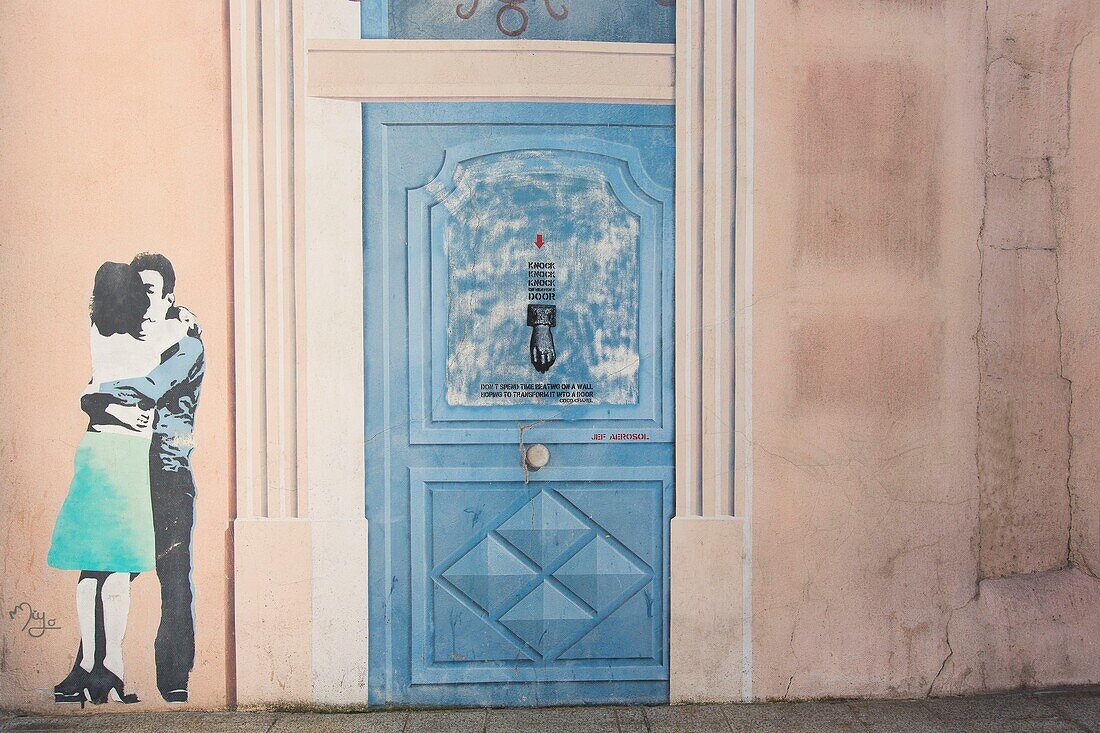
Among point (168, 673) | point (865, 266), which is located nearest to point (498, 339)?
point (865, 266)

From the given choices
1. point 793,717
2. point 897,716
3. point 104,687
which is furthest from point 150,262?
point 897,716

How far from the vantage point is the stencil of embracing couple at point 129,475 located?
11.2ft

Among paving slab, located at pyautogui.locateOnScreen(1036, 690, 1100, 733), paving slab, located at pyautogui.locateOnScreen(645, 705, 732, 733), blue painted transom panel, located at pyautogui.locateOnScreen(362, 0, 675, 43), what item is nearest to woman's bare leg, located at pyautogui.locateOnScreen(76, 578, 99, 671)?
paving slab, located at pyautogui.locateOnScreen(645, 705, 732, 733)

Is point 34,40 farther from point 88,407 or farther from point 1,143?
point 88,407

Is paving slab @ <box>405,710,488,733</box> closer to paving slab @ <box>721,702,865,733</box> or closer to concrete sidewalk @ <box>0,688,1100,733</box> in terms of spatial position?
concrete sidewalk @ <box>0,688,1100,733</box>

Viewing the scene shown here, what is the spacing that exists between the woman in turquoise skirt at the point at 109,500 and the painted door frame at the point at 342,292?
1.41ft

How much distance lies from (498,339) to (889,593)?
7.20 ft

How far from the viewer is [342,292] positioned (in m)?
3.46

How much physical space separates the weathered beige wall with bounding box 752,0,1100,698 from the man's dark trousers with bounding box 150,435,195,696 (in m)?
2.62

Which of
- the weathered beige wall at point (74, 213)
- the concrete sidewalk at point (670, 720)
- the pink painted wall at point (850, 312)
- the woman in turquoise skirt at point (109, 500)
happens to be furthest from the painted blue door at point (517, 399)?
the woman in turquoise skirt at point (109, 500)

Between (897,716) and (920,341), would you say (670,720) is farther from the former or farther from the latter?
(920,341)

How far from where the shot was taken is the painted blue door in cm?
348

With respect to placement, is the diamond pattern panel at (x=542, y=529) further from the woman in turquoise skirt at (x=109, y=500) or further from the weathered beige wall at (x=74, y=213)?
the woman in turquoise skirt at (x=109, y=500)

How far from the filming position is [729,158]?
11.5 ft
